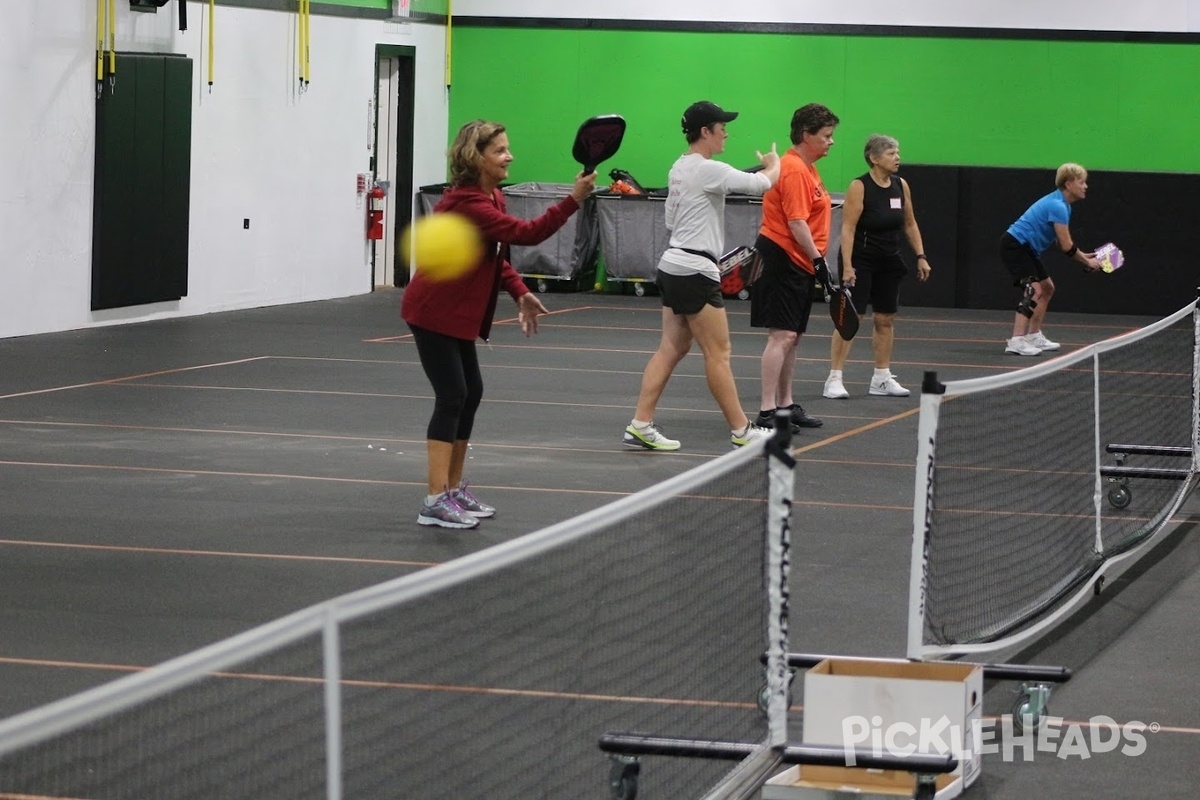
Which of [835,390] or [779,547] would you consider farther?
[835,390]

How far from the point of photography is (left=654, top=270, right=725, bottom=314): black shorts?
10633 mm

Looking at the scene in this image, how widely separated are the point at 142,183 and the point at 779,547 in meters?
15.2

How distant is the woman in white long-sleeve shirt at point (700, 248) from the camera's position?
10602mm

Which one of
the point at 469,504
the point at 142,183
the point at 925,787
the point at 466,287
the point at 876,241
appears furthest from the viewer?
the point at 142,183

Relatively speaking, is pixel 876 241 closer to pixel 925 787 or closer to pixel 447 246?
pixel 447 246

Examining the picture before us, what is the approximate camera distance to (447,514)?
8.72m

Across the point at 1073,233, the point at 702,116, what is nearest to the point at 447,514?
the point at 702,116

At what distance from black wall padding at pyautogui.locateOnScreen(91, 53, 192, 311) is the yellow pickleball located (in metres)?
10.7

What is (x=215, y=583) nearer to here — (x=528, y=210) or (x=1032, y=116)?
(x=528, y=210)

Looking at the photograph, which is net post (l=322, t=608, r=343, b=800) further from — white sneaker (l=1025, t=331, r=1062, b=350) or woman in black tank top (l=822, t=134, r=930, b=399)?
white sneaker (l=1025, t=331, r=1062, b=350)

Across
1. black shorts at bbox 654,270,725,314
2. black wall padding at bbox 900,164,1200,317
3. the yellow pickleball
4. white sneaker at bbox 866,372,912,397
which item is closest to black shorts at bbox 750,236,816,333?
black shorts at bbox 654,270,725,314

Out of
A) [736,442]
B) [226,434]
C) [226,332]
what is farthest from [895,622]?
[226,332]

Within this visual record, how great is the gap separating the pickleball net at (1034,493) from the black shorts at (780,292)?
4.30 feet

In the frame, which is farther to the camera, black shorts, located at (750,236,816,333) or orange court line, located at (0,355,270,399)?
orange court line, located at (0,355,270,399)
